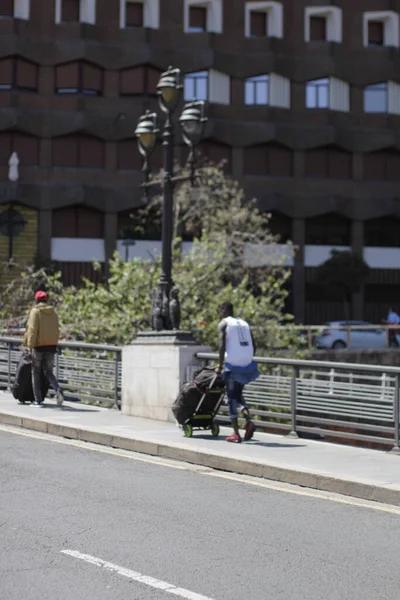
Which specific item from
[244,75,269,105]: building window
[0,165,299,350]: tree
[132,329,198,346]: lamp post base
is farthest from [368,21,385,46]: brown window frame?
[132,329,198,346]: lamp post base

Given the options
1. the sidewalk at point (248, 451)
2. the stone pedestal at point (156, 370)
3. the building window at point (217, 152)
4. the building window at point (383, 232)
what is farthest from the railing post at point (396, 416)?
the building window at point (383, 232)

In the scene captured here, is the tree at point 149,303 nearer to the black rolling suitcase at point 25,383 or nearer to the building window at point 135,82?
the black rolling suitcase at point 25,383

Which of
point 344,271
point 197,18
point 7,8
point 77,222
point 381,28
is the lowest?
point 344,271

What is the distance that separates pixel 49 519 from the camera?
845 cm

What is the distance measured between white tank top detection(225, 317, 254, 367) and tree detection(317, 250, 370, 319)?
143 feet

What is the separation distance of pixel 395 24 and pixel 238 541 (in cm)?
5715

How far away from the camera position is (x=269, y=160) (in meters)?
59.8

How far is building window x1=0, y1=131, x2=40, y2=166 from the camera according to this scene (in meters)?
55.1

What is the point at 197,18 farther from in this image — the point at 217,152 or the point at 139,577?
the point at 139,577

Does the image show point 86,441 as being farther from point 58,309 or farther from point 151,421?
point 58,309

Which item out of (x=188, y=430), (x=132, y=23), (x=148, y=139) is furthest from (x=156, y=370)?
(x=132, y=23)

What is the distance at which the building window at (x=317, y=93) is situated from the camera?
2391 inches

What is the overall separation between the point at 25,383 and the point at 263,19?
151 feet

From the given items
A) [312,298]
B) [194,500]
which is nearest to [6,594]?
[194,500]
